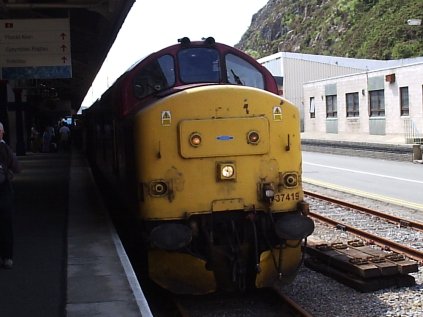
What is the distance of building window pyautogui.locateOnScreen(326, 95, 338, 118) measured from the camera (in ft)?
139

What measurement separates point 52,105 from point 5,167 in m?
32.6

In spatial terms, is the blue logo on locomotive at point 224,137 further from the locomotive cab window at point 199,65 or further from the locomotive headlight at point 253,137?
the locomotive cab window at point 199,65

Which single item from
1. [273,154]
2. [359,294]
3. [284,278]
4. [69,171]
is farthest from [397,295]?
[69,171]

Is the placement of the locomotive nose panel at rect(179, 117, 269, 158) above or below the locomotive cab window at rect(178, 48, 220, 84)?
below

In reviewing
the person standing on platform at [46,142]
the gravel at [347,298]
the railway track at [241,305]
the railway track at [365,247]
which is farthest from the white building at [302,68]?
the railway track at [241,305]

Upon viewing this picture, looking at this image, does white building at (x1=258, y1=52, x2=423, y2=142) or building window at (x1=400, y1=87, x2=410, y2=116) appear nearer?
white building at (x1=258, y1=52, x2=423, y2=142)

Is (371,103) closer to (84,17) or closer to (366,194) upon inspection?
(366,194)

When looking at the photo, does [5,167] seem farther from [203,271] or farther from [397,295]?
[397,295]

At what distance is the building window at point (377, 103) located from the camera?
3622cm

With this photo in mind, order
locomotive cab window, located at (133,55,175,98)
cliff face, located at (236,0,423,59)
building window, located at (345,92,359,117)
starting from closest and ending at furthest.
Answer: locomotive cab window, located at (133,55,175,98) → building window, located at (345,92,359,117) → cliff face, located at (236,0,423,59)

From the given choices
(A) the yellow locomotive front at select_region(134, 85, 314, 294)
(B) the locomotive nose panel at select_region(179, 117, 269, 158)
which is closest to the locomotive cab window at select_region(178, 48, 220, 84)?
(A) the yellow locomotive front at select_region(134, 85, 314, 294)

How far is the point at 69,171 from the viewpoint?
20922 millimetres

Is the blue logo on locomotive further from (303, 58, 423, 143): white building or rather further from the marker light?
(303, 58, 423, 143): white building

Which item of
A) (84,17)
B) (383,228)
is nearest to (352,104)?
(84,17)
